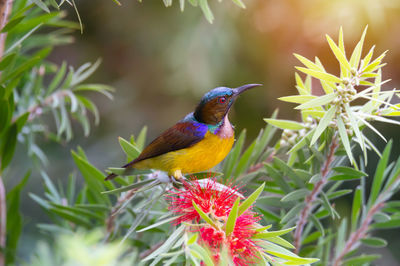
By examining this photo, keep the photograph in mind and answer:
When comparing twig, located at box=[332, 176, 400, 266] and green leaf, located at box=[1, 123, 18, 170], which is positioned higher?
green leaf, located at box=[1, 123, 18, 170]

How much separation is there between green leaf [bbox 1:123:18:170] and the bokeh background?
1089 mm

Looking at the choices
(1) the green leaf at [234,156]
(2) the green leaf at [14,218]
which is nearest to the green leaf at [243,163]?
(1) the green leaf at [234,156]

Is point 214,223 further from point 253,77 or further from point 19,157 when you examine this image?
point 253,77

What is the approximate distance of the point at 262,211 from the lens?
71 cm

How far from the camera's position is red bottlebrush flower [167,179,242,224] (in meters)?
0.57

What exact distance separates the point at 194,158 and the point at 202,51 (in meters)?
1.30

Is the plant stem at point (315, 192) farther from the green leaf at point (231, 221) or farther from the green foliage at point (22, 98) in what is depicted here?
the green foliage at point (22, 98)

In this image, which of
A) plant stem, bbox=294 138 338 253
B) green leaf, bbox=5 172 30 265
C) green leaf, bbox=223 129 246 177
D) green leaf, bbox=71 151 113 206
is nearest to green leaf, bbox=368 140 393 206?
plant stem, bbox=294 138 338 253

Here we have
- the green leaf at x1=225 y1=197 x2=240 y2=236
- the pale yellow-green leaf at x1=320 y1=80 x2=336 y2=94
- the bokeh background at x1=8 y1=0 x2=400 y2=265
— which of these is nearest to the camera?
the green leaf at x1=225 y1=197 x2=240 y2=236

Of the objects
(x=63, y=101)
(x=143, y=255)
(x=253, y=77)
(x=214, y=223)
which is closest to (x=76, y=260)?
(x=214, y=223)

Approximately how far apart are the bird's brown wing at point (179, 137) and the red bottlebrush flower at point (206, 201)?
0.45 feet

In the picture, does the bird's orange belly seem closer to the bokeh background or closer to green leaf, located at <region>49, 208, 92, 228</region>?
green leaf, located at <region>49, 208, 92, 228</region>

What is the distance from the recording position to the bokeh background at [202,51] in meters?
1.85

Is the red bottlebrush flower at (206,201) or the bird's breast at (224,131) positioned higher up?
the bird's breast at (224,131)
